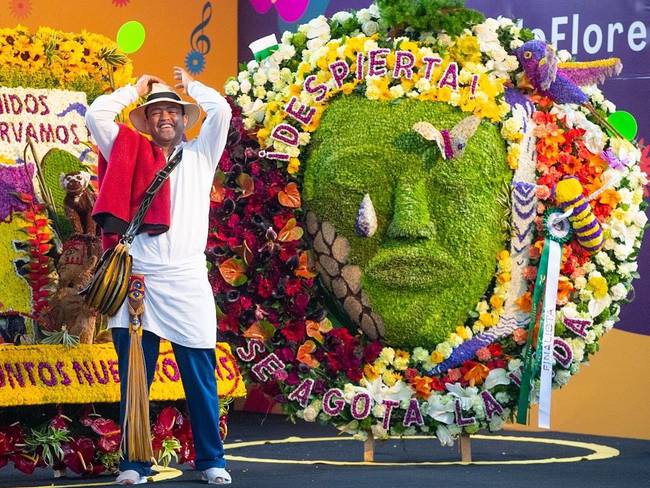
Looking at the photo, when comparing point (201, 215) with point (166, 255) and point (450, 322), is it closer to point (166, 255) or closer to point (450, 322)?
point (166, 255)

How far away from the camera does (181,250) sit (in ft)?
21.5

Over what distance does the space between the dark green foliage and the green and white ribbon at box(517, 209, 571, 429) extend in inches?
40.5

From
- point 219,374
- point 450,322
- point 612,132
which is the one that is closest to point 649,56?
point 612,132

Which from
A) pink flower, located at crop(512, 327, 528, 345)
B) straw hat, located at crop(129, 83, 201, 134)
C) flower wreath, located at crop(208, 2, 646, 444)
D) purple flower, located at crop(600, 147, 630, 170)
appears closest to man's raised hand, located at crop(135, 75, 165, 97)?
straw hat, located at crop(129, 83, 201, 134)

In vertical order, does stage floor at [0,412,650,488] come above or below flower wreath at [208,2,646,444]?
below

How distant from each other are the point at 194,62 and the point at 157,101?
443 centimetres

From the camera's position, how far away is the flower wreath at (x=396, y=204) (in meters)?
7.36

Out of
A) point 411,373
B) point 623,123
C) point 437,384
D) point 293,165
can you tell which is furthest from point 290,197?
point 623,123

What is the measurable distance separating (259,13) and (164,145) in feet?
15.4

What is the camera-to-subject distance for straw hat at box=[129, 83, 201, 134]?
21.9 ft

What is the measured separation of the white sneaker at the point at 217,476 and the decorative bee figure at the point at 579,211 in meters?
2.09

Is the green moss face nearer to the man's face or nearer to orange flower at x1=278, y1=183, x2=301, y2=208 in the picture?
orange flower at x1=278, y1=183, x2=301, y2=208

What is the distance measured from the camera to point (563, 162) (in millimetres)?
7418

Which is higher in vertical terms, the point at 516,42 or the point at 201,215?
the point at 516,42
